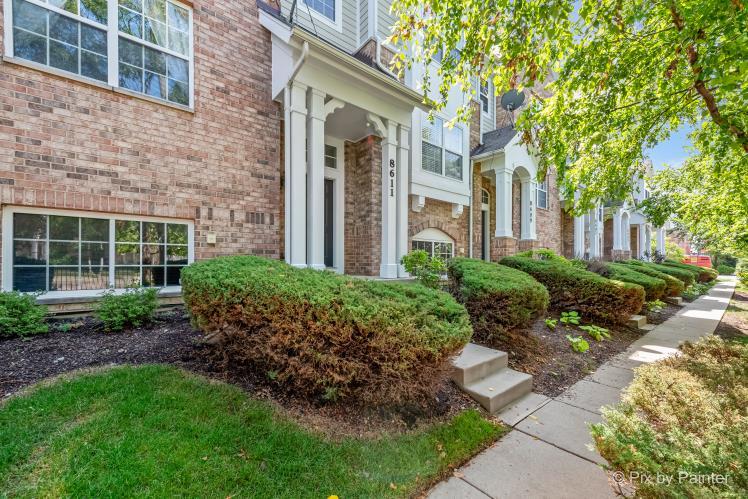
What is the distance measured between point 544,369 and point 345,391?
2729mm

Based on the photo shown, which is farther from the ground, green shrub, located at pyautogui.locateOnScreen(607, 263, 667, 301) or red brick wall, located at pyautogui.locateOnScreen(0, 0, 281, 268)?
red brick wall, located at pyautogui.locateOnScreen(0, 0, 281, 268)

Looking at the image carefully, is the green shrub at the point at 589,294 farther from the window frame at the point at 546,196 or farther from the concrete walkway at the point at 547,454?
the window frame at the point at 546,196

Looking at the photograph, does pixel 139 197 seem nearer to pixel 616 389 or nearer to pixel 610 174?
pixel 616 389

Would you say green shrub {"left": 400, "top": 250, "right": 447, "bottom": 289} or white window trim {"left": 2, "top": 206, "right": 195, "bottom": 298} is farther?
green shrub {"left": 400, "top": 250, "right": 447, "bottom": 289}

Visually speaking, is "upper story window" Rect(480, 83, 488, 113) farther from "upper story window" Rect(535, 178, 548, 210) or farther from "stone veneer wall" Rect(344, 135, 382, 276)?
"stone veneer wall" Rect(344, 135, 382, 276)

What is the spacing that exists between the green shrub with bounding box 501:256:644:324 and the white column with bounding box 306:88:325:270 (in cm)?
424

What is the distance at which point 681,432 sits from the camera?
5.98ft

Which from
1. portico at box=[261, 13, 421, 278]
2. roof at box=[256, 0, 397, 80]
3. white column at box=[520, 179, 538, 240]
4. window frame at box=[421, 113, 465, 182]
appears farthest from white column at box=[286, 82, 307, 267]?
white column at box=[520, 179, 538, 240]

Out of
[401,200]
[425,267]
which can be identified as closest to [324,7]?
[401,200]

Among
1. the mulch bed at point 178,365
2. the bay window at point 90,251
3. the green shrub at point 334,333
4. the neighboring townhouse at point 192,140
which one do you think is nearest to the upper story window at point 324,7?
the neighboring townhouse at point 192,140

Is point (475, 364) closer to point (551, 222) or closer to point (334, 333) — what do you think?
point (334, 333)

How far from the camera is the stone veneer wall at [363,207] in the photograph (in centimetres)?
688

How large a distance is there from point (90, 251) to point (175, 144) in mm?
1927

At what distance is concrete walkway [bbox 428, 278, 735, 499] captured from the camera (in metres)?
2.02
